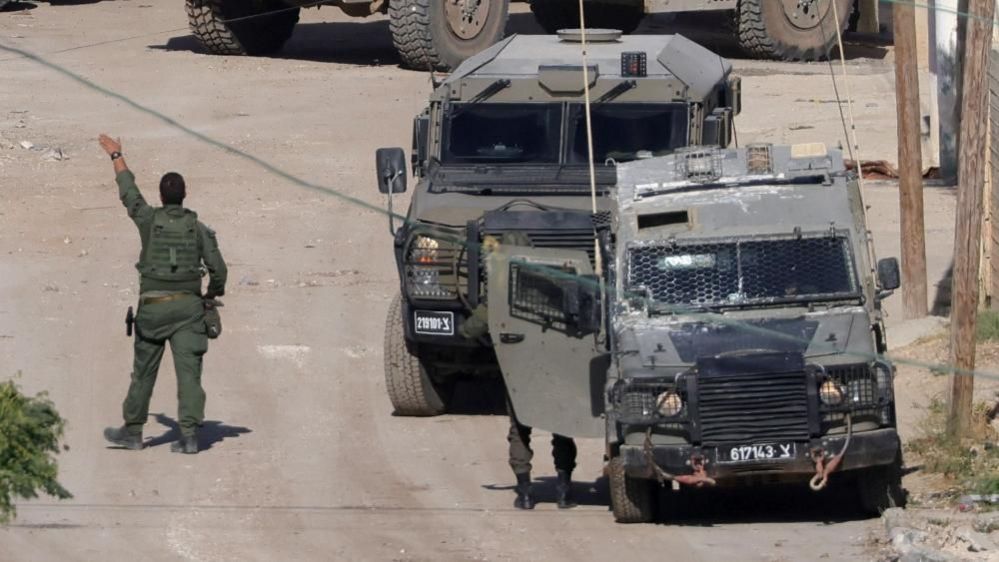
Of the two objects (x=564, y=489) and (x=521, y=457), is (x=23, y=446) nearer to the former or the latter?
(x=521, y=457)

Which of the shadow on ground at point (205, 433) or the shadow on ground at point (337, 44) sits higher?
the shadow on ground at point (337, 44)

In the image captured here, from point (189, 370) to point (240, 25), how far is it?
1651 cm

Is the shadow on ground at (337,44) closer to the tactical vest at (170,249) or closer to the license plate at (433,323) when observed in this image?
the license plate at (433,323)

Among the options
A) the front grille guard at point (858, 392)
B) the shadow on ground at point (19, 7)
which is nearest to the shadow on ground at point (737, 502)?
the front grille guard at point (858, 392)

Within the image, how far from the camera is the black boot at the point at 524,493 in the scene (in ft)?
33.6

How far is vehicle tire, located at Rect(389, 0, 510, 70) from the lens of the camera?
24.9 metres

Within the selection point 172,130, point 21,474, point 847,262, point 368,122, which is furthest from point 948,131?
point 21,474

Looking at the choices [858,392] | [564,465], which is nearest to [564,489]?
[564,465]

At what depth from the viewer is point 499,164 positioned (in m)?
12.5

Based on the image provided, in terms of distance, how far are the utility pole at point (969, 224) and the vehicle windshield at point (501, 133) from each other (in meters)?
2.64

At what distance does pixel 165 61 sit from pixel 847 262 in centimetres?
1829

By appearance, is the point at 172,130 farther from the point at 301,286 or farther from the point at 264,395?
the point at 264,395

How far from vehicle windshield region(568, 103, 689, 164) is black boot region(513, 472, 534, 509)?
278 centimetres

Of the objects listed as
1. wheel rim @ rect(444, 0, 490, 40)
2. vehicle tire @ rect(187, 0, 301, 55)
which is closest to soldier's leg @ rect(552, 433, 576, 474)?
wheel rim @ rect(444, 0, 490, 40)
